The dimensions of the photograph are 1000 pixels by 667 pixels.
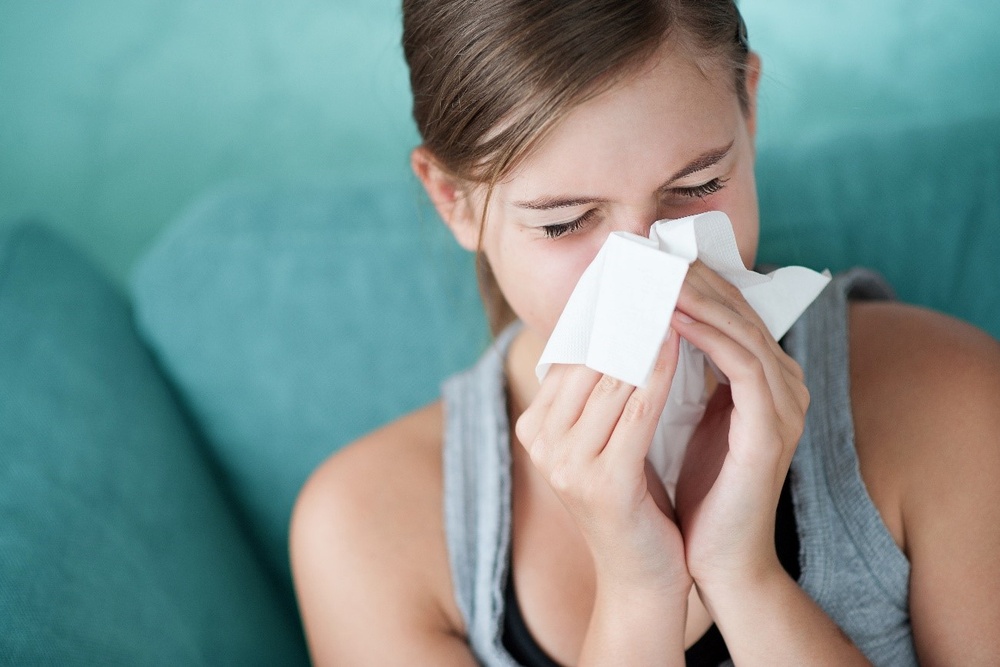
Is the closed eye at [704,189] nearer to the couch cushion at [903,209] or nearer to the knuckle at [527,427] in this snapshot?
the knuckle at [527,427]

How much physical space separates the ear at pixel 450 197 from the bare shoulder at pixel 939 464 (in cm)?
52

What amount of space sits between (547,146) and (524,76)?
7cm

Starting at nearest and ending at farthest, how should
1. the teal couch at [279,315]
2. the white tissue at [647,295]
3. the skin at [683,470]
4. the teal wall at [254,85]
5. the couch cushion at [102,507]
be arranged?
the white tissue at [647,295]
the skin at [683,470]
the couch cushion at [102,507]
the teal couch at [279,315]
the teal wall at [254,85]

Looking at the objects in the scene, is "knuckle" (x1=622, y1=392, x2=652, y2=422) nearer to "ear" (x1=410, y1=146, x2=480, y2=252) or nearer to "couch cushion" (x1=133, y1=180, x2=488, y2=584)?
"ear" (x1=410, y1=146, x2=480, y2=252)

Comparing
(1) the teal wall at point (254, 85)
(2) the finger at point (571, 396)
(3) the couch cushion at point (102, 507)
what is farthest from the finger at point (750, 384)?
(1) the teal wall at point (254, 85)

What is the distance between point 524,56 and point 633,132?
0.13m

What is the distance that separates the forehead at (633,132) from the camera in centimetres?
88

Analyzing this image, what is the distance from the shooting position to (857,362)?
117 centimetres

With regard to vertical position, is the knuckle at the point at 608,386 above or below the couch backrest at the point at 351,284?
above

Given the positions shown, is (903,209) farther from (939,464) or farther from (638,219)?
(638,219)

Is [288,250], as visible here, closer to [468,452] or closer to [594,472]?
[468,452]

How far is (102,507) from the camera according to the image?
1.17 meters

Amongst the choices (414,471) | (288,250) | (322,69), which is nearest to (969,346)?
(414,471)

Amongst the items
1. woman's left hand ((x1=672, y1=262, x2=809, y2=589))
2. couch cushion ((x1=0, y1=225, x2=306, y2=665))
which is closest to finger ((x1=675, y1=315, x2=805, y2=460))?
woman's left hand ((x1=672, y1=262, x2=809, y2=589))
